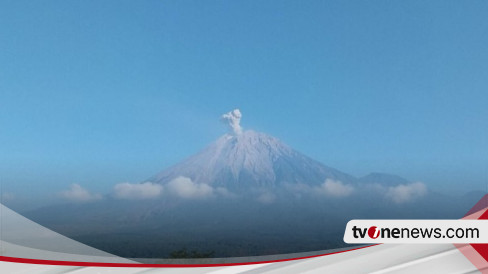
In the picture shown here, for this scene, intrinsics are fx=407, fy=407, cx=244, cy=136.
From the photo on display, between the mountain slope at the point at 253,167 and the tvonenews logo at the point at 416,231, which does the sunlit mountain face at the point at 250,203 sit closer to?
the mountain slope at the point at 253,167

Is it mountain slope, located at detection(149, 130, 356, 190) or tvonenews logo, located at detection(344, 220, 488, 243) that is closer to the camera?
tvonenews logo, located at detection(344, 220, 488, 243)

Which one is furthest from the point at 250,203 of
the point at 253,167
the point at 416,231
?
the point at 416,231

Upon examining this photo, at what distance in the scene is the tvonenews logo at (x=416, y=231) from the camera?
1.62 metres

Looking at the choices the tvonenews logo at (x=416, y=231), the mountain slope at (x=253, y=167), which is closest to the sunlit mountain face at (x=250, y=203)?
the mountain slope at (x=253, y=167)

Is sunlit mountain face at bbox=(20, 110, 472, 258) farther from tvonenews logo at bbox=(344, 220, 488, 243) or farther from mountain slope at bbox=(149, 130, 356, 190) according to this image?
tvonenews logo at bbox=(344, 220, 488, 243)

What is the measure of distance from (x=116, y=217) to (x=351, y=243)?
31170 mm

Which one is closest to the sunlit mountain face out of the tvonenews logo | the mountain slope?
the mountain slope

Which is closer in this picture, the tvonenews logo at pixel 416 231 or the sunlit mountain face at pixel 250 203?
the tvonenews logo at pixel 416 231

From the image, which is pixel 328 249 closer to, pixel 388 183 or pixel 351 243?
pixel 351 243

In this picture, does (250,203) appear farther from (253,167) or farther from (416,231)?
(416,231)

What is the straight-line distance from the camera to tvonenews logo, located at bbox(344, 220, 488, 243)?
162 centimetres

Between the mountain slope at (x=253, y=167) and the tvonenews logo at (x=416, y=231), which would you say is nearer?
the tvonenews logo at (x=416, y=231)

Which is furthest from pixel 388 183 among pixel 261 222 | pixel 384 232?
pixel 384 232

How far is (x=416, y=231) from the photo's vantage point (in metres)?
1.64
